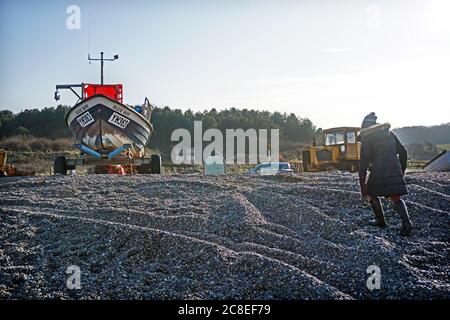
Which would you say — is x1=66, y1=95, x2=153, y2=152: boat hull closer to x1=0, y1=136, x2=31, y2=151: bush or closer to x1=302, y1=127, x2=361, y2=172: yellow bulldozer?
x1=302, y1=127, x2=361, y2=172: yellow bulldozer

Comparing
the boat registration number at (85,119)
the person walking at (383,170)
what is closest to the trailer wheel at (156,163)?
the boat registration number at (85,119)

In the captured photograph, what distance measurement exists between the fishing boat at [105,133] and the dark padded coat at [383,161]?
8546mm

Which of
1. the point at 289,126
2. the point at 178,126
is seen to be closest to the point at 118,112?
the point at 178,126

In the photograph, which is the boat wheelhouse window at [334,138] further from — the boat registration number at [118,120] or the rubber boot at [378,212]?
the rubber boot at [378,212]

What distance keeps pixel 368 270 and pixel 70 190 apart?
19.8 ft

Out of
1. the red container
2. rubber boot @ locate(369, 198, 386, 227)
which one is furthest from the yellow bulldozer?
rubber boot @ locate(369, 198, 386, 227)

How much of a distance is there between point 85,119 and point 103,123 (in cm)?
55

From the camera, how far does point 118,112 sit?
13.8 m

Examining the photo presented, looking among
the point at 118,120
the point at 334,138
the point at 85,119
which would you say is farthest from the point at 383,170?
the point at 334,138

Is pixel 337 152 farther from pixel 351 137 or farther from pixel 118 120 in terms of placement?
pixel 118 120

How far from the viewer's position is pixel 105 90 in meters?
15.6

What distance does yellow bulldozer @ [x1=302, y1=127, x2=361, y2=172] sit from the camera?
18891 millimetres

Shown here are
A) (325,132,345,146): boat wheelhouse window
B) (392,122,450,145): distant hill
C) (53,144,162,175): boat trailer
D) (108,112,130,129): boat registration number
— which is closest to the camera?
(53,144,162,175): boat trailer
